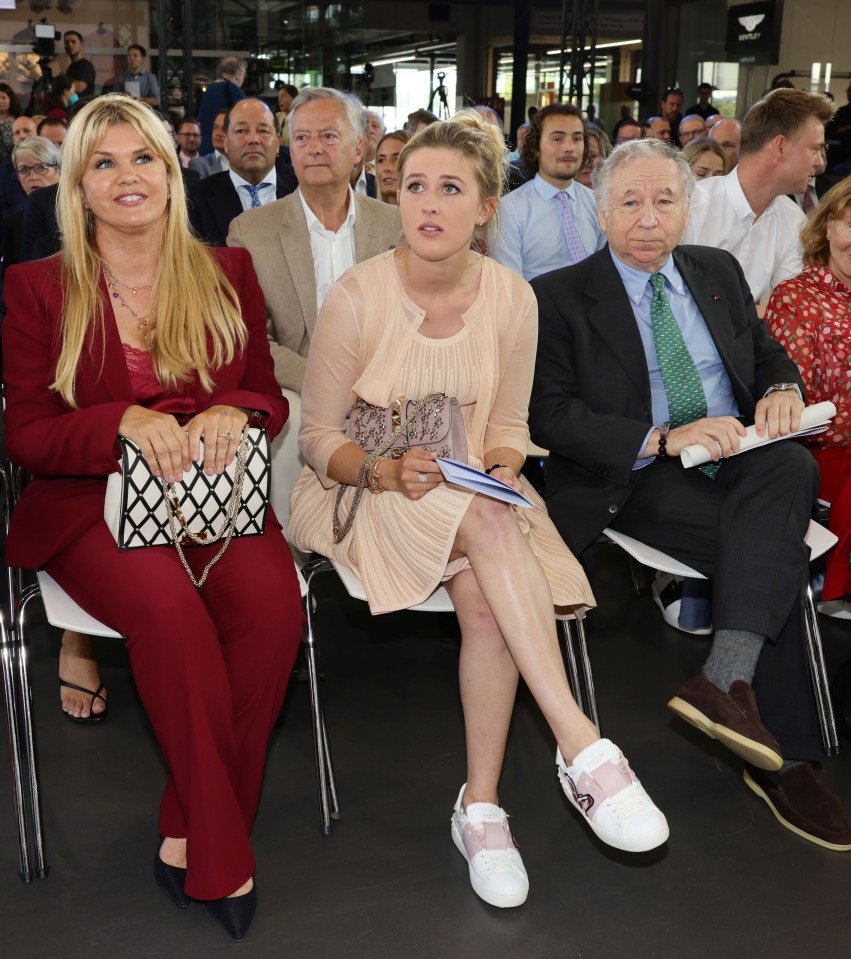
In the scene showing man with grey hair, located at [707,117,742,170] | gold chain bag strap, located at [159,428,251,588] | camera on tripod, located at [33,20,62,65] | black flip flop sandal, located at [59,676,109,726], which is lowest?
black flip flop sandal, located at [59,676,109,726]

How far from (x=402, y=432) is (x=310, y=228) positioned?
4.36ft

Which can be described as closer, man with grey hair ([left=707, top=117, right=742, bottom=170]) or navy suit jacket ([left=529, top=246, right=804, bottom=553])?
navy suit jacket ([left=529, top=246, right=804, bottom=553])

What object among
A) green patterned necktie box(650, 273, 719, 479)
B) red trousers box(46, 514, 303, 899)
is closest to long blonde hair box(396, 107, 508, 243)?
green patterned necktie box(650, 273, 719, 479)

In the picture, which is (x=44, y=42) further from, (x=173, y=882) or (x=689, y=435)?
(x=173, y=882)

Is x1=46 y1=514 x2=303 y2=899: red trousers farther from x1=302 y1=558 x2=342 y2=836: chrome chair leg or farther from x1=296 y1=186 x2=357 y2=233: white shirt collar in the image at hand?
x1=296 y1=186 x2=357 y2=233: white shirt collar

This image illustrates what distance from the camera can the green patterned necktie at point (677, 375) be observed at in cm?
290

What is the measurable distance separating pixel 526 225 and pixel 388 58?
1173cm

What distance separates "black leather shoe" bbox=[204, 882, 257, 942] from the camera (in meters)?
2.12

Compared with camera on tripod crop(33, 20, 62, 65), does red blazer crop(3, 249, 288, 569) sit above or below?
below

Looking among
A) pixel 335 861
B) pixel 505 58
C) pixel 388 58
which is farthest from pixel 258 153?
A: pixel 505 58

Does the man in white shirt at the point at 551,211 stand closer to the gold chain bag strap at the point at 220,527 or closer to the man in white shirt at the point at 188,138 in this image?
the gold chain bag strap at the point at 220,527

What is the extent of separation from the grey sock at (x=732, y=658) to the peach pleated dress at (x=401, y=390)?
307 millimetres

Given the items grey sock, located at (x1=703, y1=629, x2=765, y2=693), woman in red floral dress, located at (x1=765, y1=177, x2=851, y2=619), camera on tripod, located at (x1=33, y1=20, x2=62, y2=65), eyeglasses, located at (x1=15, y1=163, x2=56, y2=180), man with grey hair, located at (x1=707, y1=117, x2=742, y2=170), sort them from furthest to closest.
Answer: camera on tripod, located at (x1=33, y1=20, x2=62, y2=65)
man with grey hair, located at (x1=707, y1=117, x2=742, y2=170)
eyeglasses, located at (x1=15, y1=163, x2=56, y2=180)
woman in red floral dress, located at (x1=765, y1=177, x2=851, y2=619)
grey sock, located at (x1=703, y1=629, x2=765, y2=693)

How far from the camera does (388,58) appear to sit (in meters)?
15.5
